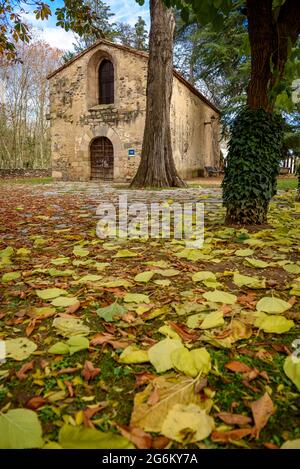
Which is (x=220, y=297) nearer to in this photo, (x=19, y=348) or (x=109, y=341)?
(x=109, y=341)

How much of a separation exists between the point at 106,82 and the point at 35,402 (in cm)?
1454

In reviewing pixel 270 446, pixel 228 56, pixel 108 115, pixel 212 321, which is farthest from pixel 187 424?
pixel 228 56

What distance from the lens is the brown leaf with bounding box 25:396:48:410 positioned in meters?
0.89

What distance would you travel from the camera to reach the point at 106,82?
13594 millimetres

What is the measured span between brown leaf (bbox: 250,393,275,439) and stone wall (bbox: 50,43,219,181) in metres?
12.3

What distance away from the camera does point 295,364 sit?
1.02 meters

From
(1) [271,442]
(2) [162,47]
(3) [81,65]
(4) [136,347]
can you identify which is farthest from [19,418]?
(3) [81,65]

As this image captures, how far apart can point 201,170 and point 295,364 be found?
1746 centimetres

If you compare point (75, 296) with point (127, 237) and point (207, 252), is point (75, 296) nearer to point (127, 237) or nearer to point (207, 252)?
point (207, 252)

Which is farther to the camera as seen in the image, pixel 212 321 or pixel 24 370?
pixel 212 321

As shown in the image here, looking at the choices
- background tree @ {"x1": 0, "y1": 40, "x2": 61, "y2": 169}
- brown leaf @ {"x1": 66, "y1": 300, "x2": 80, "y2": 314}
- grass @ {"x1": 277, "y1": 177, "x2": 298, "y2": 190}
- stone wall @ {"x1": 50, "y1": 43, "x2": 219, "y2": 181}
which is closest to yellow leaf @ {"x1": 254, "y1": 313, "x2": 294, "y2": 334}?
brown leaf @ {"x1": 66, "y1": 300, "x2": 80, "y2": 314}

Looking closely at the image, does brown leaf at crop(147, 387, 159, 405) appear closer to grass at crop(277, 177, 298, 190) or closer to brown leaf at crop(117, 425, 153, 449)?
brown leaf at crop(117, 425, 153, 449)

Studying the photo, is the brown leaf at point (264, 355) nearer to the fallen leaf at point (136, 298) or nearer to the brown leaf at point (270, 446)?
the brown leaf at point (270, 446)

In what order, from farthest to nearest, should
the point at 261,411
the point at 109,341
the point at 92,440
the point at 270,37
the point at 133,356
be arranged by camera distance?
the point at 270,37
the point at 109,341
the point at 133,356
the point at 261,411
the point at 92,440
